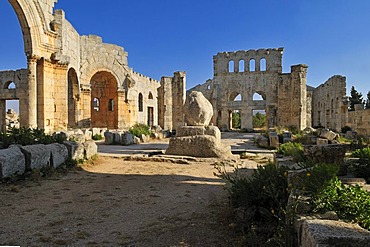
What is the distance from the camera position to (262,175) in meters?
3.91

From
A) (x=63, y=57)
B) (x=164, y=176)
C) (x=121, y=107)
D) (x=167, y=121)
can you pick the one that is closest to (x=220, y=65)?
(x=167, y=121)

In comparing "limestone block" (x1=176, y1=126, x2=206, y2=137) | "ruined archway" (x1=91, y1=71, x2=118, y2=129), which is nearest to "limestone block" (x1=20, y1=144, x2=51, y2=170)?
"limestone block" (x1=176, y1=126, x2=206, y2=137)

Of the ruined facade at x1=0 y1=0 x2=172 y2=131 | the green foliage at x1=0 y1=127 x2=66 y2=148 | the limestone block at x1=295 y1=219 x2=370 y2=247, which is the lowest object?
the limestone block at x1=295 y1=219 x2=370 y2=247

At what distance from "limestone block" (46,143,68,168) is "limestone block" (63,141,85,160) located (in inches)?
8.3

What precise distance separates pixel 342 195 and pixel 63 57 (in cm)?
1306

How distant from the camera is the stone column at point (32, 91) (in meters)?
11.7

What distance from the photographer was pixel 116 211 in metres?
4.09

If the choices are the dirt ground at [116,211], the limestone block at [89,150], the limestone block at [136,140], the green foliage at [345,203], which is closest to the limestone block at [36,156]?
the dirt ground at [116,211]

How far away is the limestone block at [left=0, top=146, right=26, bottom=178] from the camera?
204 inches

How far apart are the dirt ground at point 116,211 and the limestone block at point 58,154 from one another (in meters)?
0.49

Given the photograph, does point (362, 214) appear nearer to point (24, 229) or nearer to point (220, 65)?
point (24, 229)

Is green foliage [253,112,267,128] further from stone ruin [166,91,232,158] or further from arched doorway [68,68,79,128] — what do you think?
stone ruin [166,91,232,158]

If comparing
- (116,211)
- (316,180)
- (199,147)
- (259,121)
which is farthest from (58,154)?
(259,121)

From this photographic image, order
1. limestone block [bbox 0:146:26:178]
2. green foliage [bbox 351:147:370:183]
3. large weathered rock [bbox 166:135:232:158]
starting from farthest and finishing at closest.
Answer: large weathered rock [bbox 166:135:232:158], limestone block [bbox 0:146:26:178], green foliage [bbox 351:147:370:183]
